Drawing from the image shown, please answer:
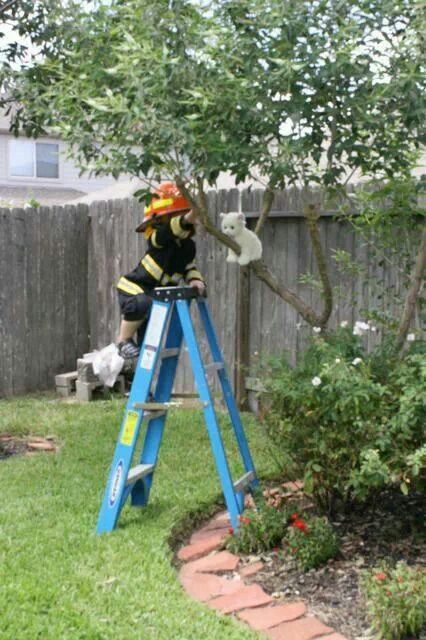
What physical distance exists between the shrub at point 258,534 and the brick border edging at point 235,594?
6 centimetres

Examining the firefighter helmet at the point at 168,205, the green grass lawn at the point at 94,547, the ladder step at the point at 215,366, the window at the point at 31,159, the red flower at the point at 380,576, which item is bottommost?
the green grass lawn at the point at 94,547

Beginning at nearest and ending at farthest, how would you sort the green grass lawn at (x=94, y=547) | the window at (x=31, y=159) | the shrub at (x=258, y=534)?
the green grass lawn at (x=94, y=547)
the shrub at (x=258, y=534)
the window at (x=31, y=159)

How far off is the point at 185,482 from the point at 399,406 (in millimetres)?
1825

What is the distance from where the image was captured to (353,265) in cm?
507

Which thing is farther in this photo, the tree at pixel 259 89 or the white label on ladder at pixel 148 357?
the white label on ladder at pixel 148 357

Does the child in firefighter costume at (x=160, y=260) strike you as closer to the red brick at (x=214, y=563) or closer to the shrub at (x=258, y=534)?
the shrub at (x=258, y=534)

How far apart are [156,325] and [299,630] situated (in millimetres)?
1848

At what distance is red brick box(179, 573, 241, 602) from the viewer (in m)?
3.66

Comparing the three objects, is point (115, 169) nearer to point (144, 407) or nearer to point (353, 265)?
point (144, 407)

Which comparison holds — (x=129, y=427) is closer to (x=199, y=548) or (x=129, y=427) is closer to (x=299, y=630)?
(x=199, y=548)

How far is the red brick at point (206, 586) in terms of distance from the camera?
366 centimetres

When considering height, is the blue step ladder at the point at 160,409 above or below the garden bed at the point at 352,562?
above

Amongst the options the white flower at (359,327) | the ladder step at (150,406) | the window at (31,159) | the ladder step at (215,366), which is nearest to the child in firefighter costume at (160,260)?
the ladder step at (215,366)

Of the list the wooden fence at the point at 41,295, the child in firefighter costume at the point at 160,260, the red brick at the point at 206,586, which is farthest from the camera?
the wooden fence at the point at 41,295
